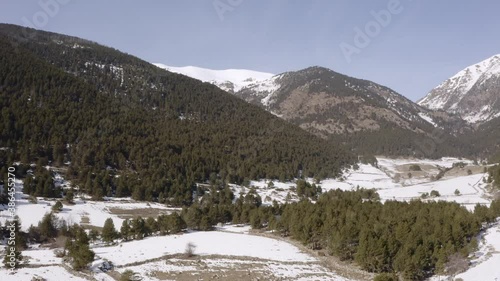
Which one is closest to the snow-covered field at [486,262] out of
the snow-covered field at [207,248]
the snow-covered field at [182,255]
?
the snow-covered field at [182,255]

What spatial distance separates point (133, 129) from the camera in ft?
364

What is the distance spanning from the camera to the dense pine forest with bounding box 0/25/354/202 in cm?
8106

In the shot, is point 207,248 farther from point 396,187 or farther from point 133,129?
point 396,187

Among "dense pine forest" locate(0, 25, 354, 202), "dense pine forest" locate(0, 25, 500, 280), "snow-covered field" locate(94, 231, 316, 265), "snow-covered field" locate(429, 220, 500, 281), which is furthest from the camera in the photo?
"dense pine forest" locate(0, 25, 354, 202)

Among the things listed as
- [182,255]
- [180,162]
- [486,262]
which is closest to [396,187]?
[180,162]

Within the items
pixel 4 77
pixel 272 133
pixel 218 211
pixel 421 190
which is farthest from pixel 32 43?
pixel 421 190

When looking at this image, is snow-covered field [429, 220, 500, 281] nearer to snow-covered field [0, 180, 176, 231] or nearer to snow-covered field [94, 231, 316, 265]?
snow-covered field [94, 231, 316, 265]

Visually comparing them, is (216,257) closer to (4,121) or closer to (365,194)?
(365,194)

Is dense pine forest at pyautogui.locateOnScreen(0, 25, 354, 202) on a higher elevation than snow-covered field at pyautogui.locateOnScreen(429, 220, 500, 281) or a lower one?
higher

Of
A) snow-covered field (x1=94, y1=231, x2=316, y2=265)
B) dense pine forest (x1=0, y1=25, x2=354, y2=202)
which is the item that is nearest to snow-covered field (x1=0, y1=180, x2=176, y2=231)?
dense pine forest (x1=0, y1=25, x2=354, y2=202)

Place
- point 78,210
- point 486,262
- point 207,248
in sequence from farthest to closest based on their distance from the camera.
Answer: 1. point 78,210
2. point 207,248
3. point 486,262

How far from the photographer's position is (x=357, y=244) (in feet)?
140

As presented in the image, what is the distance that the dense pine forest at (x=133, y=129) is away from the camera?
81.1 meters

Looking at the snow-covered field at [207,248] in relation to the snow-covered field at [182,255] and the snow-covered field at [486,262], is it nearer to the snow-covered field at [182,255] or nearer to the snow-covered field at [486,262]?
the snow-covered field at [182,255]
